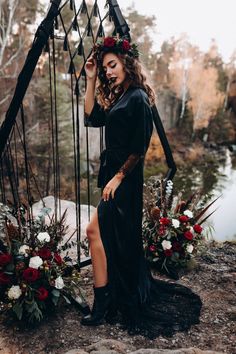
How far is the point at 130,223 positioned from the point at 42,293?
812mm

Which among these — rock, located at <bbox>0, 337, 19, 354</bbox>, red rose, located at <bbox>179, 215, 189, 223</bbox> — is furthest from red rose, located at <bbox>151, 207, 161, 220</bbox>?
rock, located at <bbox>0, 337, 19, 354</bbox>

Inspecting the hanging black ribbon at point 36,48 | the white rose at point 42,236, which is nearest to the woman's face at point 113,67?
the hanging black ribbon at point 36,48

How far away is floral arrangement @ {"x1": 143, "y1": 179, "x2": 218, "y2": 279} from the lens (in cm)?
354

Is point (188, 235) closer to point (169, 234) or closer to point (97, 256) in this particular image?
point (169, 234)

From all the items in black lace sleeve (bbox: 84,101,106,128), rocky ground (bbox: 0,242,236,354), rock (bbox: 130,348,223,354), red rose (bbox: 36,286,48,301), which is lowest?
rocky ground (bbox: 0,242,236,354)

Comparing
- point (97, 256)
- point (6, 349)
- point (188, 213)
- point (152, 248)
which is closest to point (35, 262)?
point (97, 256)

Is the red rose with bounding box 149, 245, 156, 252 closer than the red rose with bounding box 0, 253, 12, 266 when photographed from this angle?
No

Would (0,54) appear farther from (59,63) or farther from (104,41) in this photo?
(104,41)

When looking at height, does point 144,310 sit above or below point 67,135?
below

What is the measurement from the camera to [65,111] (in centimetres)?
1342

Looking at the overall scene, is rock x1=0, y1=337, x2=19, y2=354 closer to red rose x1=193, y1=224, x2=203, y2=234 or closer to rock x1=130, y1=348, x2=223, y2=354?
rock x1=130, y1=348, x2=223, y2=354

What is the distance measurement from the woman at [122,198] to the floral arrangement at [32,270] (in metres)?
A: 0.29

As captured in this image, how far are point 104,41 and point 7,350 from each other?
7.16 ft

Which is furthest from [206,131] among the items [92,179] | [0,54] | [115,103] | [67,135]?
[115,103]
